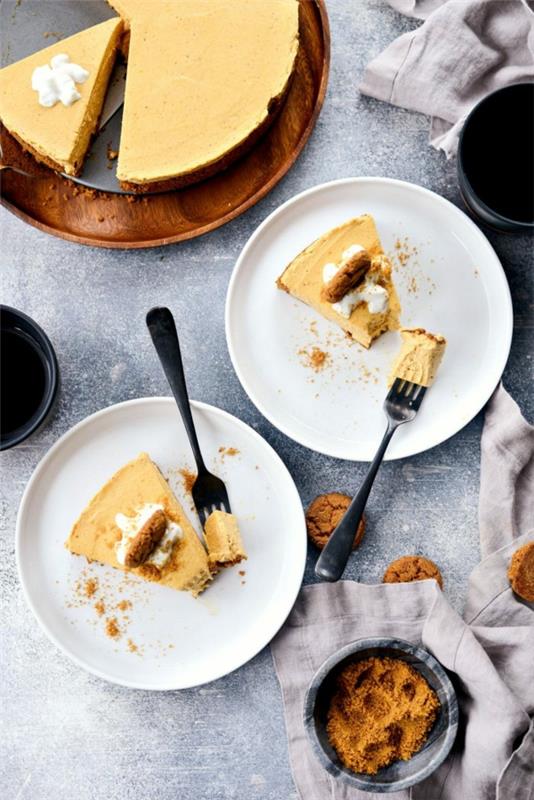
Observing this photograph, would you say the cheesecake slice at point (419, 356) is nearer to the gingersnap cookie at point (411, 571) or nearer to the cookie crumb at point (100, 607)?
the gingersnap cookie at point (411, 571)

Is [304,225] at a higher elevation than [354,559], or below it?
higher

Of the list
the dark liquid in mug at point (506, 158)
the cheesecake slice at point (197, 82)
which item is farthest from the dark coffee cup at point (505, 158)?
the cheesecake slice at point (197, 82)

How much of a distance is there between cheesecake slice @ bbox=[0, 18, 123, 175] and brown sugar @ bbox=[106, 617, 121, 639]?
4.57 feet

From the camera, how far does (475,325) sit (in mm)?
2664

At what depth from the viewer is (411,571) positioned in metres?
2.66

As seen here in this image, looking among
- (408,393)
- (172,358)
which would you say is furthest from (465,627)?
(172,358)

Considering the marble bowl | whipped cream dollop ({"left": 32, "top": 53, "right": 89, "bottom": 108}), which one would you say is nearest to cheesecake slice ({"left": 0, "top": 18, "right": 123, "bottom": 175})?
whipped cream dollop ({"left": 32, "top": 53, "right": 89, "bottom": 108})

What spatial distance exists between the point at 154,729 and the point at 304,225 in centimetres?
166

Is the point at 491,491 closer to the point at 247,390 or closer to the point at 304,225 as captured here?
the point at 247,390

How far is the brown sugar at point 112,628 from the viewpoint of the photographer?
2.66m

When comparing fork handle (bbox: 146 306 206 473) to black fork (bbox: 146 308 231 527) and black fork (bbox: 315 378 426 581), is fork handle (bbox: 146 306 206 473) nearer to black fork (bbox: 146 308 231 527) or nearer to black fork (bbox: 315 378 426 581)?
black fork (bbox: 146 308 231 527)

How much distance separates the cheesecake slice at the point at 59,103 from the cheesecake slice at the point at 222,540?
3.82ft

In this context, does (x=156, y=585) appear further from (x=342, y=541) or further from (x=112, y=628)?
(x=342, y=541)

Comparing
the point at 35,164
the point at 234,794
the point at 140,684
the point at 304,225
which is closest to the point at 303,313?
the point at 304,225
